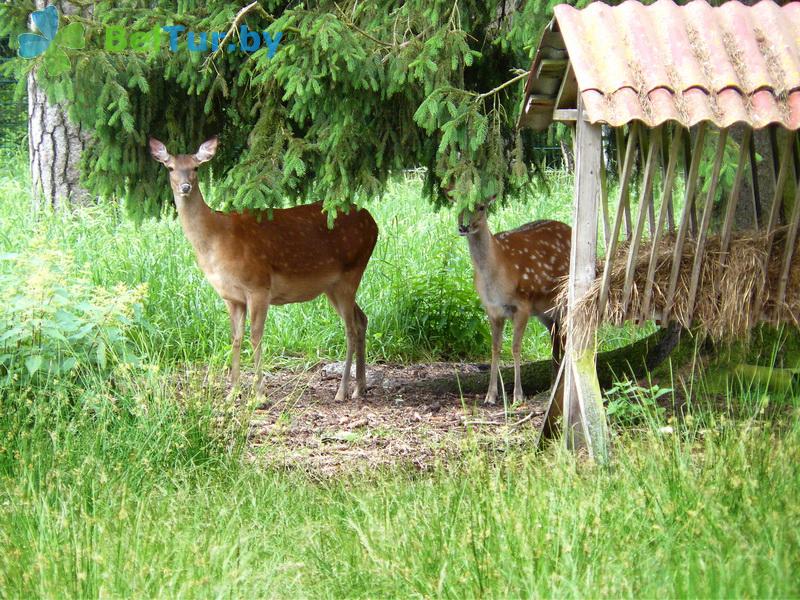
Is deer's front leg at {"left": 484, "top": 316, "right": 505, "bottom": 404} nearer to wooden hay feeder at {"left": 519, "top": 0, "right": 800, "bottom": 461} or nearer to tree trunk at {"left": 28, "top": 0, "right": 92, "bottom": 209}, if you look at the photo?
wooden hay feeder at {"left": 519, "top": 0, "right": 800, "bottom": 461}

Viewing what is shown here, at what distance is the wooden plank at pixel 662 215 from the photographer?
4.64 m

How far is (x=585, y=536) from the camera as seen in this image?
140 inches

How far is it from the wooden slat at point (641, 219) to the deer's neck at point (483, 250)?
2732 mm

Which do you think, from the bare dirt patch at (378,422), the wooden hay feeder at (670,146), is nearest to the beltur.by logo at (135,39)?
the wooden hay feeder at (670,146)

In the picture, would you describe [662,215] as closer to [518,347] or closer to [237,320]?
[518,347]

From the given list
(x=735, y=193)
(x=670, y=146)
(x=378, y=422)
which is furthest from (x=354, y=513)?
(x=378, y=422)

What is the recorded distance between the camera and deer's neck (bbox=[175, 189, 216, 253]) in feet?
24.3

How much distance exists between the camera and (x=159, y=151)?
6.64 metres

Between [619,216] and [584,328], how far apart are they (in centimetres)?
54

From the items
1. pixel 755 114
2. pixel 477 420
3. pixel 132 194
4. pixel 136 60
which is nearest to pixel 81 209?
pixel 132 194

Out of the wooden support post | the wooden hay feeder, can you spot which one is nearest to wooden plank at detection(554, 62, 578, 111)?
the wooden hay feeder

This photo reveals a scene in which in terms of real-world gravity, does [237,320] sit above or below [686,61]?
below

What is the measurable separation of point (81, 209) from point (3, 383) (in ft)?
15.2

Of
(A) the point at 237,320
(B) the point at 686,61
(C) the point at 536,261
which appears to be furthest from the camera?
(C) the point at 536,261
